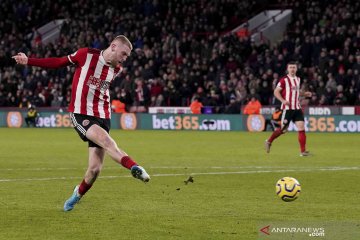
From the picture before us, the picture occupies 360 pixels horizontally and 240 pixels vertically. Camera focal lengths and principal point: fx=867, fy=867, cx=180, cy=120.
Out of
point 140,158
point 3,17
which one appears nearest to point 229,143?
point 140,158

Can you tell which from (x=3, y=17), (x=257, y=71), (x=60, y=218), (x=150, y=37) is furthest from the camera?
(x=3, y=17)

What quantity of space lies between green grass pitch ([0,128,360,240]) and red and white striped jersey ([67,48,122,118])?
125 cm

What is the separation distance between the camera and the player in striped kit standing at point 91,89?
10172 millimetres

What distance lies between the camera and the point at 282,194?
35.2 ft

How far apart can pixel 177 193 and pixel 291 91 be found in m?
9.25

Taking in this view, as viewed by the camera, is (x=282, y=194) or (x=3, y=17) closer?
(x=282, y=194)

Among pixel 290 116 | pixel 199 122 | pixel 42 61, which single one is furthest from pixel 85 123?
pixel 199 122

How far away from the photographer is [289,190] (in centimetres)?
1066

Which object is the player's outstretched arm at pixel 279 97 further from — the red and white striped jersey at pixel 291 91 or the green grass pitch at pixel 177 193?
the green grass pitch at pixel 177 193

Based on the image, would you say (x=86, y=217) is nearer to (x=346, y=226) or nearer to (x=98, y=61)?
(x=98, y=61)

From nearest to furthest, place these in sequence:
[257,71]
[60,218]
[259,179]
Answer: [60,218] → [259,179] → [257,71]

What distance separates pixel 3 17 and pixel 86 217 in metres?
40.2

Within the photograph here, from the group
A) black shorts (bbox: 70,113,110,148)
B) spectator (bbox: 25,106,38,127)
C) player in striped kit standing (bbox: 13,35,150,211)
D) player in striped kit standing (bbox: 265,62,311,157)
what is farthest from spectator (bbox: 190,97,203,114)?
black shorts (bbox: 70,113,110,148)

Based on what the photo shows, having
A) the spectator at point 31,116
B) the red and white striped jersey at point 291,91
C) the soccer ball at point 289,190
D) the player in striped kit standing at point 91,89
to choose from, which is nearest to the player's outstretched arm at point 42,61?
the player in striped kit standing at point 91,89
